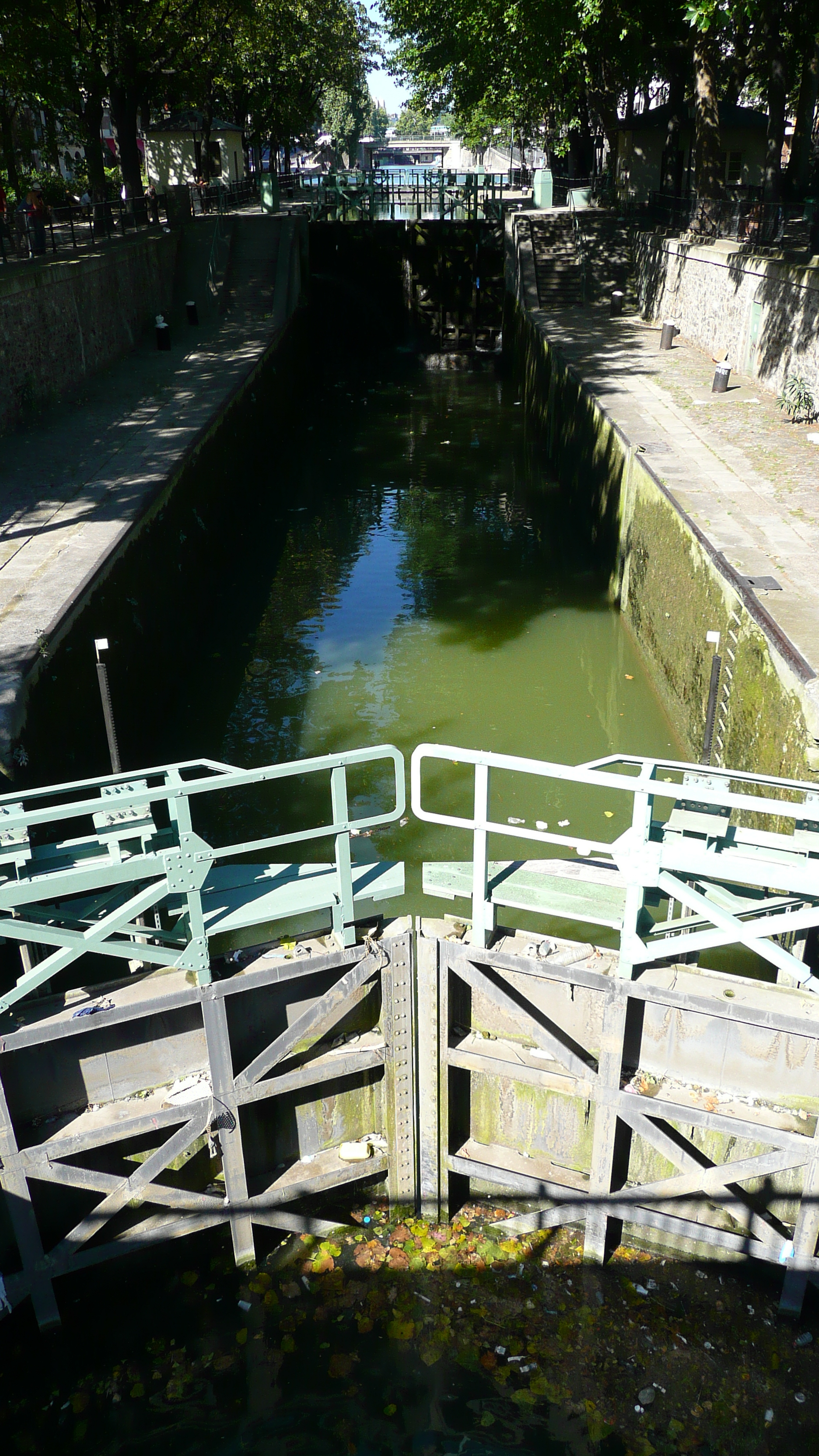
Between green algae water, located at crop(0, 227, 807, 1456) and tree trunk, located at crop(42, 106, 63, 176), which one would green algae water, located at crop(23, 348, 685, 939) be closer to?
green algae water, located at crop(0, 227, 807, 1456)

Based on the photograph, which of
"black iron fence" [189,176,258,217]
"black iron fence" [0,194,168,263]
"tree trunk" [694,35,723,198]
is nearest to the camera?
"black iron fence" [0,194,168,263]

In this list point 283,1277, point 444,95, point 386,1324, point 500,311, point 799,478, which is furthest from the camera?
point 444,95

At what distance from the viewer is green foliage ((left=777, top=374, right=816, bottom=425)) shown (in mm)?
15133

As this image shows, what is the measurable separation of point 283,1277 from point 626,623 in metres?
10.1

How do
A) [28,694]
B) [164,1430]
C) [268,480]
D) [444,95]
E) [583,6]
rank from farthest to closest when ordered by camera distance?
1. [444,95]
2. [583,6]
3. [268,480]
4. [28,694]
5. [164,1430]

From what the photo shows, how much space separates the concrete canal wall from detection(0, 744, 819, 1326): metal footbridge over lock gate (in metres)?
1.98

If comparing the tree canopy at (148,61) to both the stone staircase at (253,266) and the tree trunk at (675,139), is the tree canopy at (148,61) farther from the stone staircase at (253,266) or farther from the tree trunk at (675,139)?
the tree trunk at (675,139)

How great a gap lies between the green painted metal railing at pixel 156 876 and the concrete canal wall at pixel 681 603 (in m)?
3.49

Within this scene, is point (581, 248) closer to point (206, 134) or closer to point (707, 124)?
point (707, 124)

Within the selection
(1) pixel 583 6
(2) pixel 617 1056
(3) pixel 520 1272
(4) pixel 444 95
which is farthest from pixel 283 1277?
(4) pixel 444 95

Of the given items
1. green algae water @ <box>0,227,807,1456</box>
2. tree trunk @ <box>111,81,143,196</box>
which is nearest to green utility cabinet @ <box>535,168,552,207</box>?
tree trunk @ <box>111,81,143,196</box>

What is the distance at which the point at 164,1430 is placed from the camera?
556 centimetres

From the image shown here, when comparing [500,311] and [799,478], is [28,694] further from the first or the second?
[500,311]

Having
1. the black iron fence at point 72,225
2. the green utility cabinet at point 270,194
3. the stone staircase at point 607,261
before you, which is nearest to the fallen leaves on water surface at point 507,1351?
the black iron fence at point 72,225
